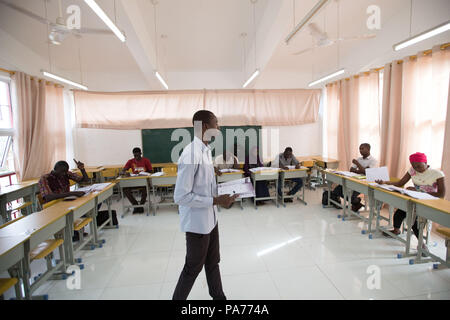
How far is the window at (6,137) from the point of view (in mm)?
4176

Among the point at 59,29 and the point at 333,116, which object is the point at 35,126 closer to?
the point at 59,29

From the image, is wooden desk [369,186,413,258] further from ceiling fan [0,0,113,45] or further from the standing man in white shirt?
ceiling fan [0,0,113,45]

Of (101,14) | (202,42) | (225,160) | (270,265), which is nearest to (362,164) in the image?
(270,265)

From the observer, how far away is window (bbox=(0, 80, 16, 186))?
4.18 m

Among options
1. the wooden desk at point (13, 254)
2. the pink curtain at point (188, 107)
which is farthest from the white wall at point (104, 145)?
the wooden desk at point (13, 254)

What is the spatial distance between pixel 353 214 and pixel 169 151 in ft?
15.8

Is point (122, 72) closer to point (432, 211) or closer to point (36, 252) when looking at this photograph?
point (36, 252)

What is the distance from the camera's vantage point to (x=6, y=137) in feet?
14.1

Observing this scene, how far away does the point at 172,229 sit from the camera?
11.5 feet

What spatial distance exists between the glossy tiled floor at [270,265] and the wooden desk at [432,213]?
15 cm

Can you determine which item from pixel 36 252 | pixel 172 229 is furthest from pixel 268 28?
pixel 36 252

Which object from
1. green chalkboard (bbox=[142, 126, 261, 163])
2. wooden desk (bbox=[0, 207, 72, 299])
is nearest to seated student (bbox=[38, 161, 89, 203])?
wooden desk (bbox=[0, 207, 72, 299])

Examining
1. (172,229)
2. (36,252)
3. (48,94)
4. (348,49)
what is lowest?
(172,229)

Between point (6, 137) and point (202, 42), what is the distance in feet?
15.1
